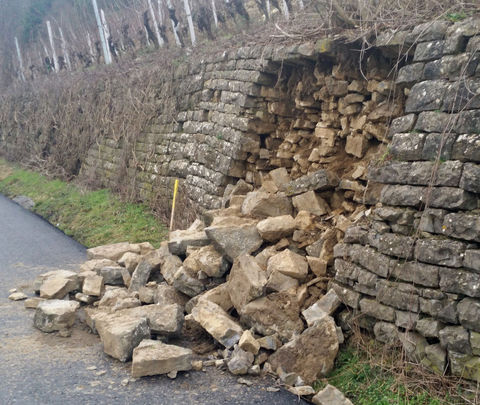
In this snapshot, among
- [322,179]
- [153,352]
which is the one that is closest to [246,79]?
[322,179]

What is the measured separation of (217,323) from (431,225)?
2.39m

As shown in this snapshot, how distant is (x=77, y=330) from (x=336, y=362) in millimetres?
3072

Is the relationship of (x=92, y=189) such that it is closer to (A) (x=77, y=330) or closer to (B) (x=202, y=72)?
(B) (x=202, y=72)

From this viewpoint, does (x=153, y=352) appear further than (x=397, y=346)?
Yes

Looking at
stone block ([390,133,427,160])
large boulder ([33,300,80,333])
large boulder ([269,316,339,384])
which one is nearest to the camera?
stone block ([390,133,427,160])

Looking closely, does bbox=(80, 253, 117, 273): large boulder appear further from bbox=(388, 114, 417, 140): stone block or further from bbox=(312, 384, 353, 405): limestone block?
bbox=(388, 114, 417, 140): stone block

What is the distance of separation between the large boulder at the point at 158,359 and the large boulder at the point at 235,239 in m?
1.47

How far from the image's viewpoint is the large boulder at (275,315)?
554 centimetres

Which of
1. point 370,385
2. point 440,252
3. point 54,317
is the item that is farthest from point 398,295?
point 54,317

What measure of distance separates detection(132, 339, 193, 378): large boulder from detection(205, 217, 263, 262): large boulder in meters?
1.47

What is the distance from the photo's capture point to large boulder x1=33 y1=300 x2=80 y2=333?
6.21m

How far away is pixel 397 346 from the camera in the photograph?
488 centimetres

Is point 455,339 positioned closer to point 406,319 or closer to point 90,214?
point 406,319

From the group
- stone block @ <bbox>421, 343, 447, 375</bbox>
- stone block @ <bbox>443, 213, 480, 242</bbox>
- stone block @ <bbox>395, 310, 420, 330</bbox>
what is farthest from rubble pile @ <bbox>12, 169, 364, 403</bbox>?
stone block @ <bbox>443, 213, 480, 242</bbox>
